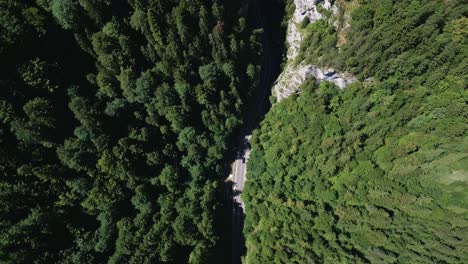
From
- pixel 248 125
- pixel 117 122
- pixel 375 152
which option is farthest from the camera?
pixel 248 125

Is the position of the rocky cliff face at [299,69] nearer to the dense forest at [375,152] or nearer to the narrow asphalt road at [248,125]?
the dense forest at [375,152]

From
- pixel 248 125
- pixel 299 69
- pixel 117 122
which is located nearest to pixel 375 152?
pixel 299 69

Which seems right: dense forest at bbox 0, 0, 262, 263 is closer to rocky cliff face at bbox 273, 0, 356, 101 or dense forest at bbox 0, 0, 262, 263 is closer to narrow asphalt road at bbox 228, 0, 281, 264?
narrow asphalt road at bbox 228, 0, 281, 264

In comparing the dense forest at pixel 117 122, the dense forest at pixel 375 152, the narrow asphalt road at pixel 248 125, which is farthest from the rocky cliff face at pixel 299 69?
the dense forest at pixel 117 122

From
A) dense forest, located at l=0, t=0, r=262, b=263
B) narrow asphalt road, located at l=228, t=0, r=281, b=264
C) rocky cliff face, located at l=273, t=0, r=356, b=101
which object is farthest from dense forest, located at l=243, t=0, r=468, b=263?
dense forest, located at l=0, t=0, r=262, b=263

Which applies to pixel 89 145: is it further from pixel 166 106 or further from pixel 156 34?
pixel 156 34

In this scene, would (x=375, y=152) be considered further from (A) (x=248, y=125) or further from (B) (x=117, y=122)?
(B) (x=117, y=122)
